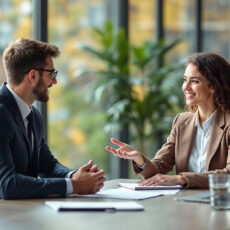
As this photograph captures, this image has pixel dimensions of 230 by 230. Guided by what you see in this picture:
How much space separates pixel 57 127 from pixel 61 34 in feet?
2.95

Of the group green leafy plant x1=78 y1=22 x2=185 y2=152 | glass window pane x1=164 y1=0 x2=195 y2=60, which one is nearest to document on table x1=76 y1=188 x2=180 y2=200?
A: green leafy plant x1=78 y1=22 x2=185 y2=152

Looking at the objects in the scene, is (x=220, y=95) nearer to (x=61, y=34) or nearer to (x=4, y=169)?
(x=4, y=169)

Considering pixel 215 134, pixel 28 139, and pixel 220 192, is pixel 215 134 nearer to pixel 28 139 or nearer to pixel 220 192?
pixel 220 192

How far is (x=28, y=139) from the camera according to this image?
9.46ft

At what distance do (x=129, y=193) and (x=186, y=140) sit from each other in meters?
0.77

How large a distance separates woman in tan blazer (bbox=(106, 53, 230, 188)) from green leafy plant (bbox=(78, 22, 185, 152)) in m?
1.94

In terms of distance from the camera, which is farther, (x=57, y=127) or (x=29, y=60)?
(x=57, y=127)

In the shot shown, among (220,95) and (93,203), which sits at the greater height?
(220,95)

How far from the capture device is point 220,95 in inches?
133

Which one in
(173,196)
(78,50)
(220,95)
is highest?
(78,50)

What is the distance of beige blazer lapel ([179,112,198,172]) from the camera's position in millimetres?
3314

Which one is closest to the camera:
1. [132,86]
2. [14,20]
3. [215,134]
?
[215,134]

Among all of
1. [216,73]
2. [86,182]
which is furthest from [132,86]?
[86,182]

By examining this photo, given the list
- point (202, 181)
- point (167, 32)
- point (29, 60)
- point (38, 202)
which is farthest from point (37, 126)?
point (167, 32)
